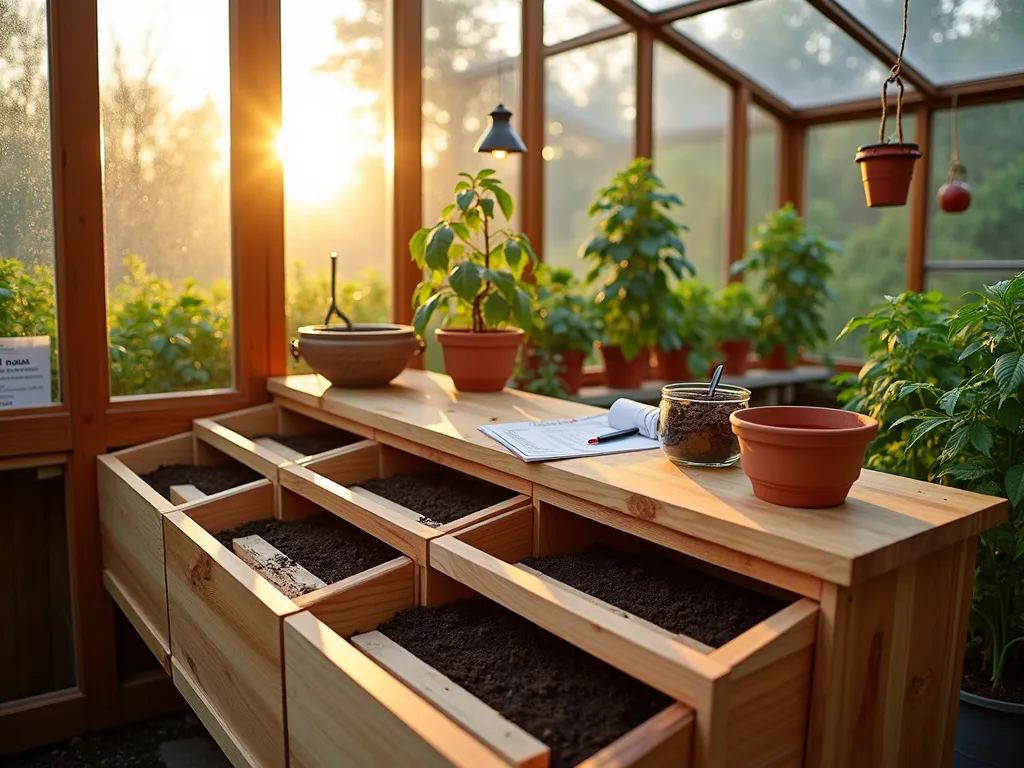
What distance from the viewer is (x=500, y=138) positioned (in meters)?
2.63

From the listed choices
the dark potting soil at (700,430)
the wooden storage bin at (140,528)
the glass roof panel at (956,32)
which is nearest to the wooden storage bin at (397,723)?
the dark potting soil at (700,430)

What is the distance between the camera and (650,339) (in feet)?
12.0

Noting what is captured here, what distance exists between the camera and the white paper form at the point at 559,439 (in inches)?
67.1

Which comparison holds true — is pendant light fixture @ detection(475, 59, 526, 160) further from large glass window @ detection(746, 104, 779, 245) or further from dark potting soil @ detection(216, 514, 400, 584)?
A: large glass window @ detection(746, 104, 779, 245)

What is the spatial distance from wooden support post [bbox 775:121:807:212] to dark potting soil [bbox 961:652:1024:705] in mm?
3196

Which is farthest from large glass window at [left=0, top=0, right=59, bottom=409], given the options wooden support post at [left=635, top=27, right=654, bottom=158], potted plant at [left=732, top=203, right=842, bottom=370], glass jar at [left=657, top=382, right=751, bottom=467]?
potted plant at [left=732, top=203, right=842, bottom=370]

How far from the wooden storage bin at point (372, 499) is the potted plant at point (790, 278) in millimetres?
2600

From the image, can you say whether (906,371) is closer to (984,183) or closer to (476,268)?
(476,268)

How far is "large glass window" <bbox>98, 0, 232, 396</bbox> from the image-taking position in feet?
8.43

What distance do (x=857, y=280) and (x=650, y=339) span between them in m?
1.62

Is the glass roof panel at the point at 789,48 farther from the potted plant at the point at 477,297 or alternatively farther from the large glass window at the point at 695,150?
the potted plant at the point at 477,297

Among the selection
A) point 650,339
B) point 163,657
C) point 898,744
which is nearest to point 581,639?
point 898,744

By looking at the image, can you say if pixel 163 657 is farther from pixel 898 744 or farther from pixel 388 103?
pixel 388 103

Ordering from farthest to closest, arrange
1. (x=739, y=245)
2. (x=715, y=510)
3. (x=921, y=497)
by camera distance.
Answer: (x=739, y=245)
(x=921, y=497)
(x=715, y=510)
